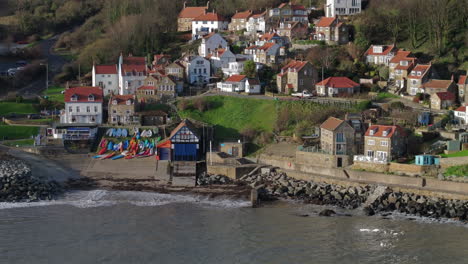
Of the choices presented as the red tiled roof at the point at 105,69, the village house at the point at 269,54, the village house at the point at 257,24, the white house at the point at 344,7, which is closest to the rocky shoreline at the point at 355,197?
the village house at the point at 269,54

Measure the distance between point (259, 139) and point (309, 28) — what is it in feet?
56.4

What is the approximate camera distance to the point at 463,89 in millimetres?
47062

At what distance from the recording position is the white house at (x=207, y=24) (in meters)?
65.2

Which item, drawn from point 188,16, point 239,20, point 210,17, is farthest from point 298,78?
point 188,16

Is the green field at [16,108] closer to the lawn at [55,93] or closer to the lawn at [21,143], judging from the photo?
the lawn at [55,93]

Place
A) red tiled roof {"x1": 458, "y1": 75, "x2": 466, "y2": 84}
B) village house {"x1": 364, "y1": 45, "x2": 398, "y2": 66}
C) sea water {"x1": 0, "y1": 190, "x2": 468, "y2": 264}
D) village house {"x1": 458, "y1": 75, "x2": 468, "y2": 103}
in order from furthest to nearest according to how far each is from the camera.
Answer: village house {"x1": 364, "y1": 45, "x2": 398, "y2": 66} → red tiled roof {"x1": 458, "y1": 75, "x2": 466, "y2": 84} → village house {"x1": 458, "y1": 75, "x2": 468, "y2": 103} → sea water {"x1": 0, "y1": 190, "x2": 468, "y2": 264}

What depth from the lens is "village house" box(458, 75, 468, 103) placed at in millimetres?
46688

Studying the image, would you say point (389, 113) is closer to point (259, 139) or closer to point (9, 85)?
point (259, 139)

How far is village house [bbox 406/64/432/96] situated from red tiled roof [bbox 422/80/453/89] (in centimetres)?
56

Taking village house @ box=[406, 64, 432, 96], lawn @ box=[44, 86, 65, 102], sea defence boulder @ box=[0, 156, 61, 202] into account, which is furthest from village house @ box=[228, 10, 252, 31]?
sea defence boulder @ box=[0, 156, 61, 202]

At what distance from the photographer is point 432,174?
38.3 meters

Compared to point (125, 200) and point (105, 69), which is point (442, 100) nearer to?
point (125, 200)

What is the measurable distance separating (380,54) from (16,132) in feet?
81.3

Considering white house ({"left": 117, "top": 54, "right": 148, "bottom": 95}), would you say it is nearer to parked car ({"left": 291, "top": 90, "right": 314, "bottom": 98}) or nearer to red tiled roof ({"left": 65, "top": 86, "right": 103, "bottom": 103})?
red tiled roof ({"left": 65, "top": 86, "right": 103, "bottom": 103})
